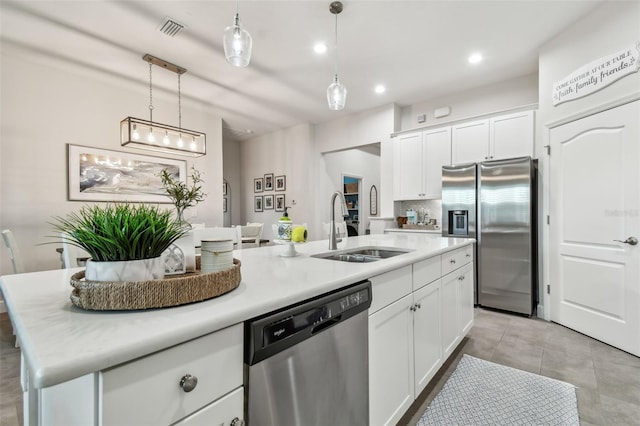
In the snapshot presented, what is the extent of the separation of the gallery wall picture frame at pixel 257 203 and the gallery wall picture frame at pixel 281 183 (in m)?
0.66

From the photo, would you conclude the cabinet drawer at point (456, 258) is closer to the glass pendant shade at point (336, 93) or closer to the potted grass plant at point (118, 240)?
the glass pendant shade at point (336, 93)

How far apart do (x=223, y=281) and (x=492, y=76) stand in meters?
4.63

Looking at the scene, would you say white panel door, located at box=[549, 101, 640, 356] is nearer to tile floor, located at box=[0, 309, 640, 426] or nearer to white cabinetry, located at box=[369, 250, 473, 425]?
tile floor, located at box=[0, 309, 640, 426]

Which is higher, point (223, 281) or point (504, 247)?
point (223, 281)

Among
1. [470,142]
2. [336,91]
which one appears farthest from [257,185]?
[336,91]

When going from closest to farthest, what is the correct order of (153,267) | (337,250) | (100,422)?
1. (100,422)
2. (153,267)
3. (337,250)

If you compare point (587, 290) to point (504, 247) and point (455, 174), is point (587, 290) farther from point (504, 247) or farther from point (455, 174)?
point (455, 174)

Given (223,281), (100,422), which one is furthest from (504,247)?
(100,422)

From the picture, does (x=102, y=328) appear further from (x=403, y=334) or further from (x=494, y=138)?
(x=494, y=138)

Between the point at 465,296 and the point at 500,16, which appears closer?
the point at 465,296

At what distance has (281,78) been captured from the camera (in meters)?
4.12

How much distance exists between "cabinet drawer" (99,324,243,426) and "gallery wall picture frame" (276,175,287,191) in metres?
5.77

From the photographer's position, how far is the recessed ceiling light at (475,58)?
3553 mm

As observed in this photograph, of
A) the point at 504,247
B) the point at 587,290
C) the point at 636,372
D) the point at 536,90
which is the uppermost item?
the point at 536,90
